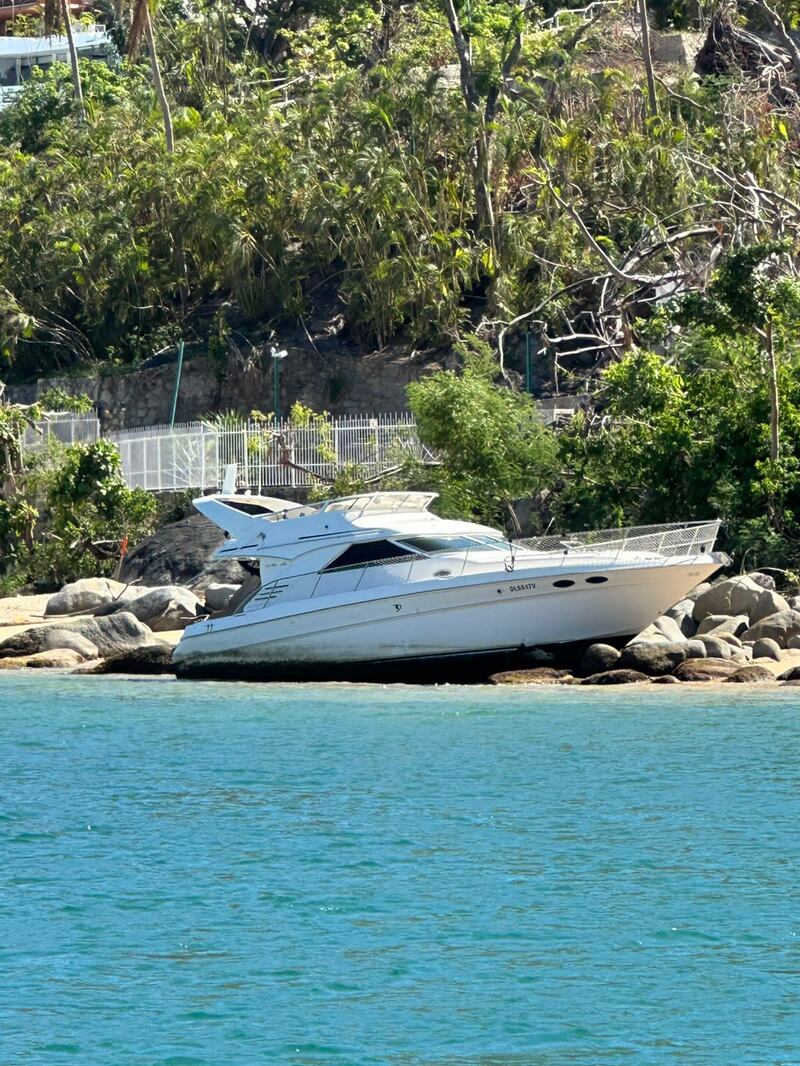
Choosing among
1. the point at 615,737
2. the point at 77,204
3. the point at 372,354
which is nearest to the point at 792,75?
the point at 372,354

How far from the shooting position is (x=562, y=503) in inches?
1214

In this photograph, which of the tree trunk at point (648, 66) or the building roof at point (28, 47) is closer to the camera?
the tree trunk at point (648, 66)

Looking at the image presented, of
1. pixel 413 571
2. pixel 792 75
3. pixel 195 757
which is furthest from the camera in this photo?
pixel 792 75

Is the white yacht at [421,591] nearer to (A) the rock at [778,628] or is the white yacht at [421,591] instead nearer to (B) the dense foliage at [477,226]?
(A) the rock at [778,628]

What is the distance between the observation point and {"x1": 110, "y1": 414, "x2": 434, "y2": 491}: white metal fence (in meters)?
35.4

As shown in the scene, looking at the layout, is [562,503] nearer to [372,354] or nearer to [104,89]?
[372,354]

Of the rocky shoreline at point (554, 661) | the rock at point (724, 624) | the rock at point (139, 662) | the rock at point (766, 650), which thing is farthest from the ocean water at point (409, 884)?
the rock at point (139, 662)

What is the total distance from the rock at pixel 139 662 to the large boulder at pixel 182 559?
467 centimetres

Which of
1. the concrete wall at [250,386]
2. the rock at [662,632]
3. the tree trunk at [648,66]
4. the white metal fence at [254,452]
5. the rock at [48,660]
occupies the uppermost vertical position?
the tree trunk at [648,66]

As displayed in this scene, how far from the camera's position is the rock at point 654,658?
2377cm

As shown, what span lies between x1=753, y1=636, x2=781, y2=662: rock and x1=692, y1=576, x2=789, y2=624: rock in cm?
101

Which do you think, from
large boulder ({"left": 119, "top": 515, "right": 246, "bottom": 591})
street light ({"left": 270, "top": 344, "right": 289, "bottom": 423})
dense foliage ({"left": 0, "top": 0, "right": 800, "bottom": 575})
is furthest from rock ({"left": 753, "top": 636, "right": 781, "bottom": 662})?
street light ({"left": 270, "top": 344, "right": 289, "bottom": 423})

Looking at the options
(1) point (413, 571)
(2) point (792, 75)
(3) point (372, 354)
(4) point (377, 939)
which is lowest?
(4) point (377, 939)

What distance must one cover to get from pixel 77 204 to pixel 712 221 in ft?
64.4
